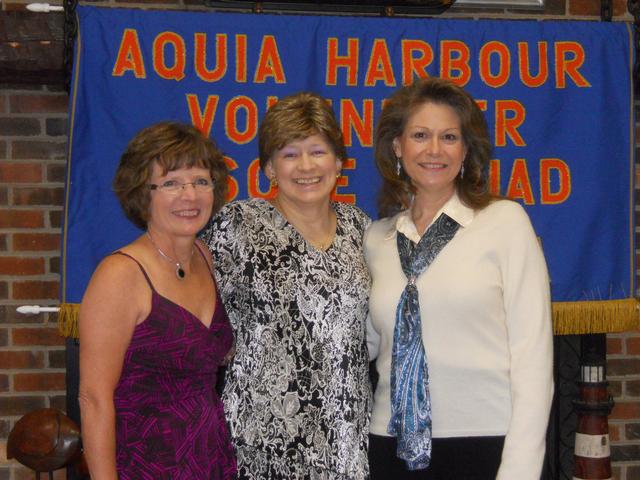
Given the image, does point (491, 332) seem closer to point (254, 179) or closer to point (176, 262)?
point (176, 262)

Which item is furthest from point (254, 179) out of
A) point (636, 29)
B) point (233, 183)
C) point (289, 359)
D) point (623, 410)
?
point (623, 410)

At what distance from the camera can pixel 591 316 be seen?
2834mm

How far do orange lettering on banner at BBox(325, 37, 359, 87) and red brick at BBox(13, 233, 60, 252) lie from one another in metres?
1.09

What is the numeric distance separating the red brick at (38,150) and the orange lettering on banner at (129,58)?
1.20 ft

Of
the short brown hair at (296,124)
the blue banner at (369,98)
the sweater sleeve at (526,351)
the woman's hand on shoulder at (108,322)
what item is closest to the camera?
the woman's hand on shoulder at (108,322)

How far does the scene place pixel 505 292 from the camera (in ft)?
6.20

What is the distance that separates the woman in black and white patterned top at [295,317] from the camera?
1.90 meters

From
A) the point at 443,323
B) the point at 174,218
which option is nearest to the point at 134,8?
the point at 174,218

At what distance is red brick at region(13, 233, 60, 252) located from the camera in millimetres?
2811

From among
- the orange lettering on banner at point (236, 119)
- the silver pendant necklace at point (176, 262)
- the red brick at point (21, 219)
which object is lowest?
the silver pendant necklace at point (176, 262)

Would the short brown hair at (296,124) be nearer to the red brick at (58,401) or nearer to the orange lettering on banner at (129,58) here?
the orange lettering on banner at (129,58)

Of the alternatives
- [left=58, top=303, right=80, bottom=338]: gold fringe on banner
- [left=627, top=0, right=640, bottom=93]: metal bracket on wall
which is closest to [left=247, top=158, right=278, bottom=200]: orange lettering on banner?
[left=58, top=303, right=80, bottom=338]: gold fringe on banner

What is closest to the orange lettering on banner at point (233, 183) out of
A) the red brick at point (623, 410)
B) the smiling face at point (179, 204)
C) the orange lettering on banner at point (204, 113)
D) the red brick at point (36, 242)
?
the orange lettering on banner at point (204, 113)

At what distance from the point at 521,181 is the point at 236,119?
3.33ft
